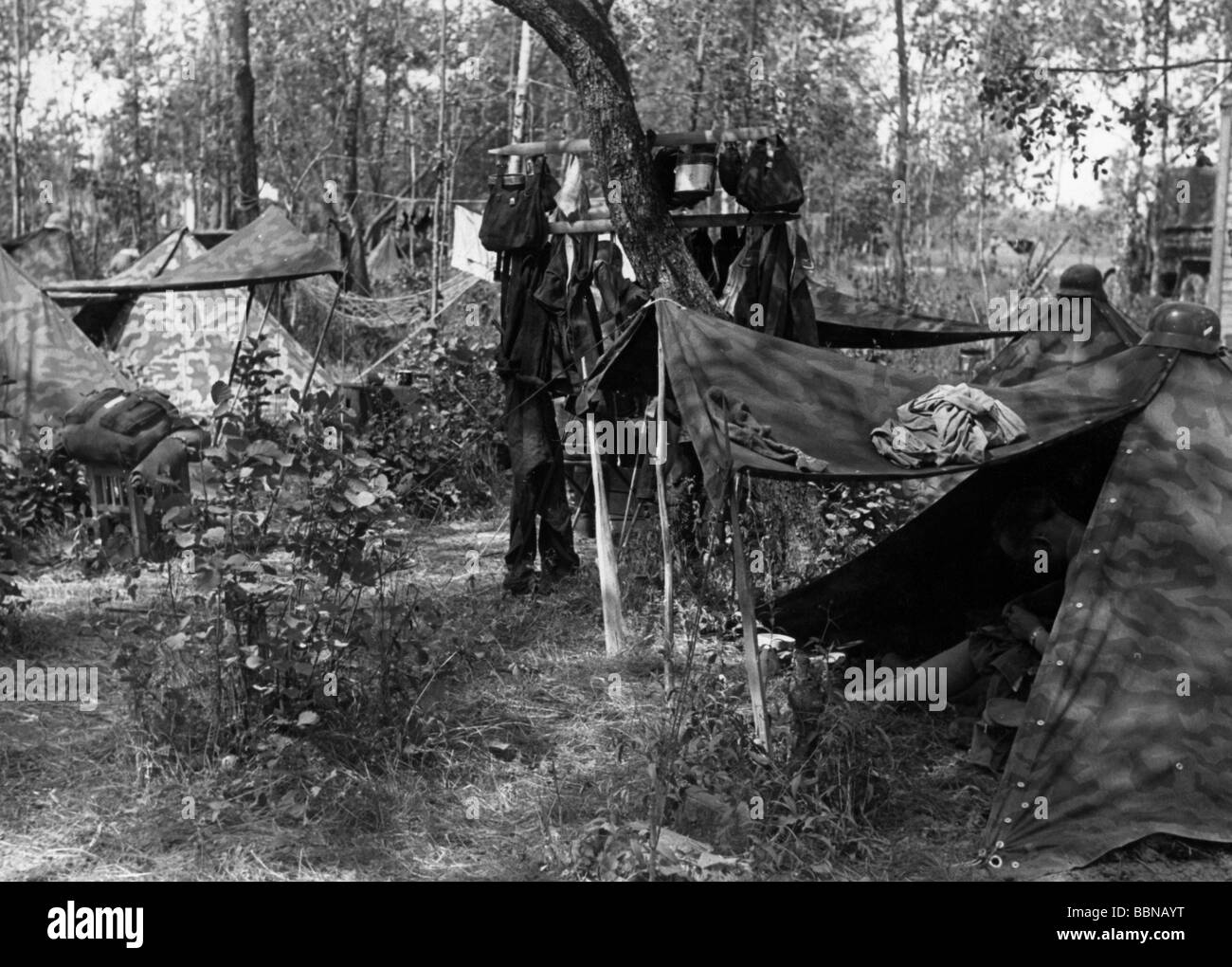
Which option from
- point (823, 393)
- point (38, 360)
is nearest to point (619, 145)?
point (823, 393)

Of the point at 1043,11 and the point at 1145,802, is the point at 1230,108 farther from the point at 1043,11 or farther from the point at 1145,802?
the point at 1145,802

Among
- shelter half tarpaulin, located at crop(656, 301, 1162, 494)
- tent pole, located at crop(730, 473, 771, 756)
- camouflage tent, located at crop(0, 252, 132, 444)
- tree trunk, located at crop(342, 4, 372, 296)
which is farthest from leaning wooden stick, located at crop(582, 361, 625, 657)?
tree trunk, located at crop(342, 4, 372, 296)

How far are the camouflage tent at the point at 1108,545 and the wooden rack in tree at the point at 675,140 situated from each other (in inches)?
76.4

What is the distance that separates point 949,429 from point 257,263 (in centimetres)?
551

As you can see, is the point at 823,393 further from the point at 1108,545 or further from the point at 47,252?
the point at 47,252

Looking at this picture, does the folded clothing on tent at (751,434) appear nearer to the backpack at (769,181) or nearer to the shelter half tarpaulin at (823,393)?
the shelter half tarpaulin at (823,393)

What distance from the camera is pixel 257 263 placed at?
29.9 feet

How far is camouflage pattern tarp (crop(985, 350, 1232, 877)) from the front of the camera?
4539 mm

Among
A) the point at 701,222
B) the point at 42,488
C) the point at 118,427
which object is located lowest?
the point at 42,488

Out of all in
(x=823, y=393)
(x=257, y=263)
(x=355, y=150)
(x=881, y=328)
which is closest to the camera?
(x=823, y=393)

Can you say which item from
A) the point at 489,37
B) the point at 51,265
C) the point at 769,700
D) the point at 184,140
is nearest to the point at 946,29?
the point at 489,37

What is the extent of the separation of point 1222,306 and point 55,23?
17.8 metres

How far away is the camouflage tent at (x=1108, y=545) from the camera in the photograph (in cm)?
456

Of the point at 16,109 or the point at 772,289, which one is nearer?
the point at 772,289
